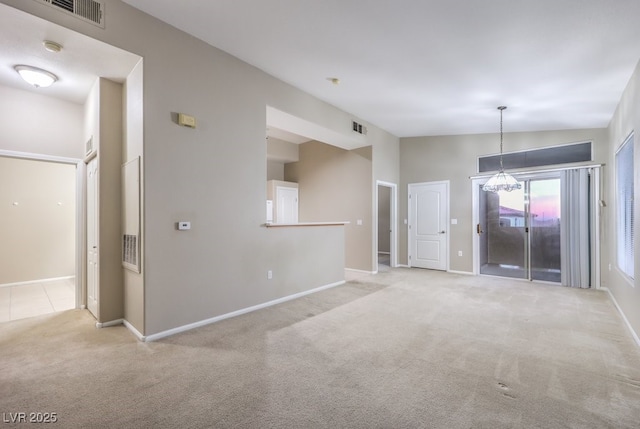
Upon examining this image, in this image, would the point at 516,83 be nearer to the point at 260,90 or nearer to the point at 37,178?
the point at 260,90

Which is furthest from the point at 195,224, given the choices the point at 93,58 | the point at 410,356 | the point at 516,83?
the point at 516,83

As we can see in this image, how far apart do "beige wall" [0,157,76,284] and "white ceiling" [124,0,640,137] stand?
16.0 ft

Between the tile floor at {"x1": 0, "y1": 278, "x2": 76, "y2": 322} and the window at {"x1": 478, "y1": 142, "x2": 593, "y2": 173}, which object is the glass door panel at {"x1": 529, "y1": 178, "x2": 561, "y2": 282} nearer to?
the window at {"x1": 478, "y1": 142, "x2": 593, "y2": 173}

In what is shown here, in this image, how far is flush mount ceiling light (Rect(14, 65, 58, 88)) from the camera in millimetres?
3131

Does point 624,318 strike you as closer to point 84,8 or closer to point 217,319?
point 217,319

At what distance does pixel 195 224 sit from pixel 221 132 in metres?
1.17

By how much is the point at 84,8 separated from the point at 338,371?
3.80 m

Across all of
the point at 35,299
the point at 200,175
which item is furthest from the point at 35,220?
the point at 200,175

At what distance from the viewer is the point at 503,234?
6535 millimetres

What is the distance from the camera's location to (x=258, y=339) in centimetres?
305

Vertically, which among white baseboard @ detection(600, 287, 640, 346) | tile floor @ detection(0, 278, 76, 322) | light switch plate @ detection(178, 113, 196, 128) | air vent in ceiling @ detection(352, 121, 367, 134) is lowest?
white baseboard @ detection(600, 287, 640, 346)

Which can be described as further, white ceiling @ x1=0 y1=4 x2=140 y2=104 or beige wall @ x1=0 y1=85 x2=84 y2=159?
beige wall @ x1=0 y1=85 x2=84 y2=159

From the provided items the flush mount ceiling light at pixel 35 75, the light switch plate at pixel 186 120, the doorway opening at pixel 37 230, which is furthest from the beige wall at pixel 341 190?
the flush mount ceiling light at pixel 35 75

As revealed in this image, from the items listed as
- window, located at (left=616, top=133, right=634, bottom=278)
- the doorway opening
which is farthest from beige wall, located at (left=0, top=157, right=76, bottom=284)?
window, located at (left=616, top=133, right=634, bottom=278)
